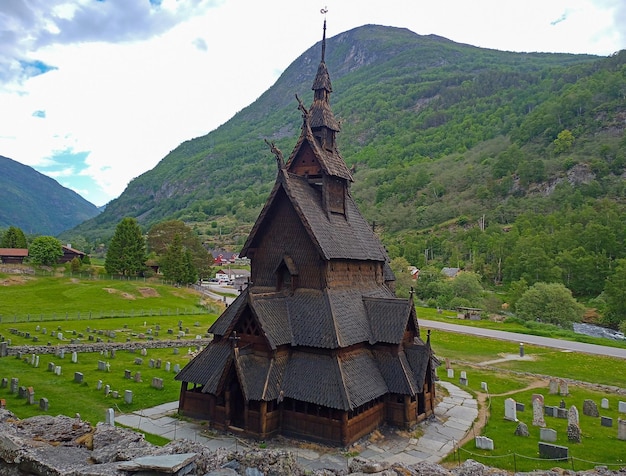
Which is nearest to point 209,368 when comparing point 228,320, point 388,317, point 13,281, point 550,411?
point 228,320

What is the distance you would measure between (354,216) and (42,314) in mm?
40386

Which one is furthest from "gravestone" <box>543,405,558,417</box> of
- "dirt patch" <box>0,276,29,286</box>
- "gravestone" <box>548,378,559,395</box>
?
"dirt patch" <box>0,276,29,286</box>

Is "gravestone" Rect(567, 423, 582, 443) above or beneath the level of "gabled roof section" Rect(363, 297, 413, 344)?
beneath

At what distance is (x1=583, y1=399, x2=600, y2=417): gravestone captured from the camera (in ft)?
73.9

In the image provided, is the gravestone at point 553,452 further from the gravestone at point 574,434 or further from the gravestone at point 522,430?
the gravestone at point 574,434

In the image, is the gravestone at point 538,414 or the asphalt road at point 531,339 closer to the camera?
the gravestone at point 538,414

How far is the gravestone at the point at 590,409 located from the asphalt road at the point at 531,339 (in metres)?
19.0

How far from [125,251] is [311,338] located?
6538 cm

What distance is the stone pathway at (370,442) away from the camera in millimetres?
15852

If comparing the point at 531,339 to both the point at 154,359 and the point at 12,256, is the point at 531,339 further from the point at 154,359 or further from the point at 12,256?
the point at 12,256

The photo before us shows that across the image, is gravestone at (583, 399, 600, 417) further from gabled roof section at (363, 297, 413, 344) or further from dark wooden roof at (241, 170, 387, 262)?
dark wooden roof at (241, 170, 387, 262)

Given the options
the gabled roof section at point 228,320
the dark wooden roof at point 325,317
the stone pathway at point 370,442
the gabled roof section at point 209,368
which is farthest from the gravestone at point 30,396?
the dark wooden roof at point 325,317

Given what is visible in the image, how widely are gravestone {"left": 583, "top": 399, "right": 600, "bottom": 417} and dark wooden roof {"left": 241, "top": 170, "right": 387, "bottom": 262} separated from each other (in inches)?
500

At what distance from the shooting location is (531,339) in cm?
4647
